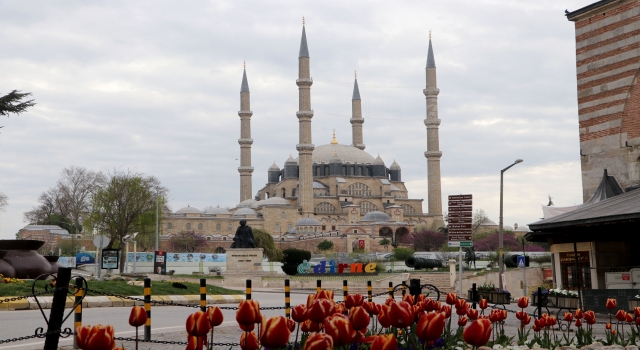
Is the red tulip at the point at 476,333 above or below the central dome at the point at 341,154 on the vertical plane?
below

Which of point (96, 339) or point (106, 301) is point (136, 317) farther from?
point (106, 301)

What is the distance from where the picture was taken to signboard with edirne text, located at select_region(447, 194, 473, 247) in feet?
85.0

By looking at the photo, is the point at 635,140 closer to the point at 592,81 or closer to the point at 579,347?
the point at 592,81

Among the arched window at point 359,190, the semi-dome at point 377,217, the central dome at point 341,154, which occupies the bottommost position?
the semi-dome at point 377,217

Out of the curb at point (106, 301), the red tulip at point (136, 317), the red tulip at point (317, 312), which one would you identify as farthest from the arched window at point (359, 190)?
the red tulip at point (317, 312)

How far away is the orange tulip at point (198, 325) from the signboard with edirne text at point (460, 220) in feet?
72.5

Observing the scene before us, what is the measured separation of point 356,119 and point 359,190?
10.8 meters

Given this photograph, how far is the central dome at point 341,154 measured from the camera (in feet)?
351

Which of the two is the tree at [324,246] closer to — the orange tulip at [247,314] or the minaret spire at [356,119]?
the minaret spire at [356,119]

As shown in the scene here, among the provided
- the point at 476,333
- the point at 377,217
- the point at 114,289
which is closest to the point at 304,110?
the point at 377,217

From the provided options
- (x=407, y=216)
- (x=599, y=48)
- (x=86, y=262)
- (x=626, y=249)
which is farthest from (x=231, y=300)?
(x=407, y=216)

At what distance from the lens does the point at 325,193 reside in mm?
103812

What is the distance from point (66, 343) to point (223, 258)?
4859 cm

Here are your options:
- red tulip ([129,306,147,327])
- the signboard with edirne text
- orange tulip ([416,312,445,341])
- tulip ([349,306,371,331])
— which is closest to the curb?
the signboard with edirne text
